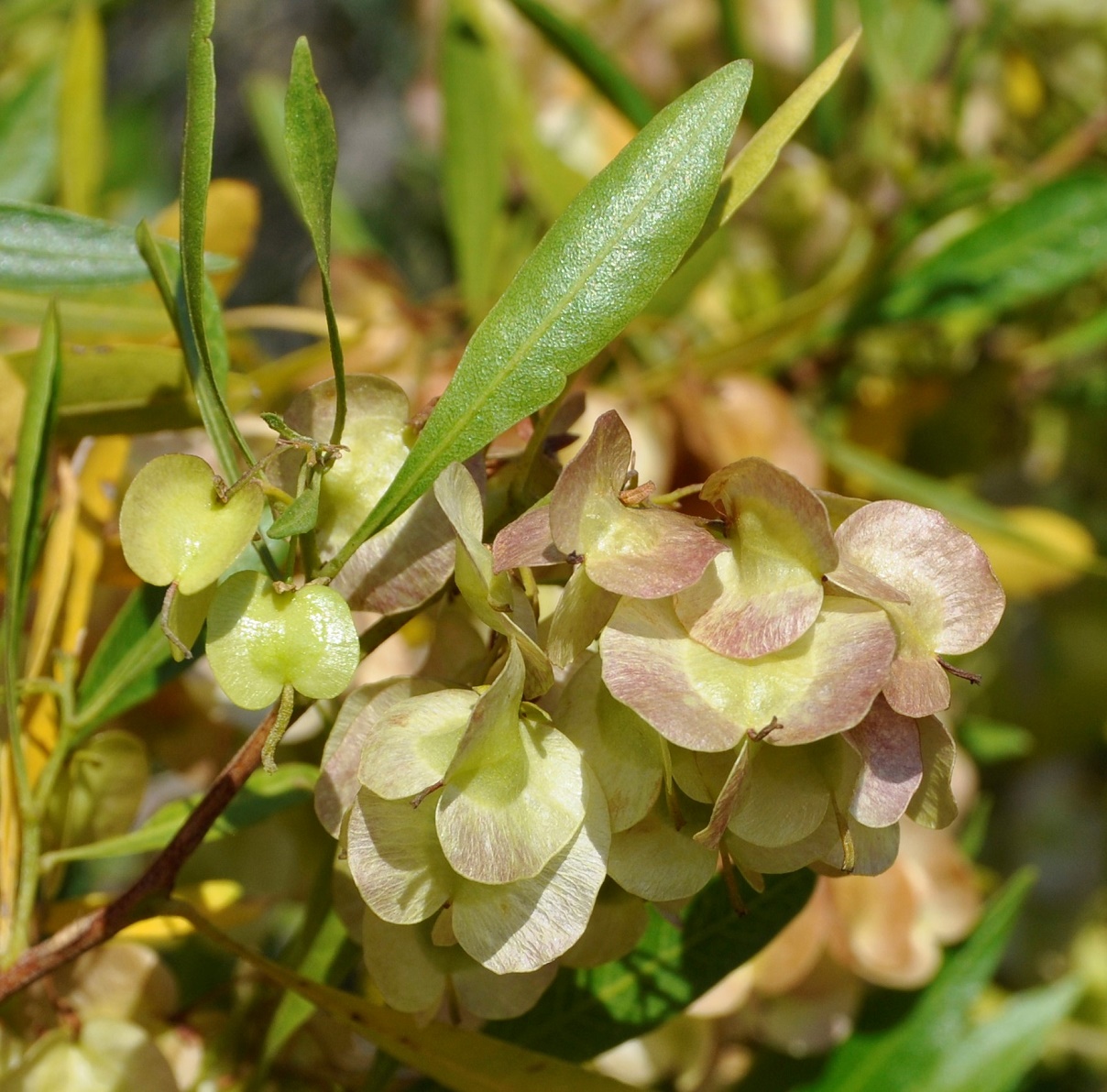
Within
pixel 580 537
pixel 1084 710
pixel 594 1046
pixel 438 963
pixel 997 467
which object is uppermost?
pixel 580 537

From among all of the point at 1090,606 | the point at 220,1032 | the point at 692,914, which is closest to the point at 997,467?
the point at 1090,606

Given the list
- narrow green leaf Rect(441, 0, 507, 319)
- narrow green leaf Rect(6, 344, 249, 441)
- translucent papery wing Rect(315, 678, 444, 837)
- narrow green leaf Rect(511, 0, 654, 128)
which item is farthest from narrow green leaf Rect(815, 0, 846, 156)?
translucent papery wing Rect(315, 678, 444, 837)

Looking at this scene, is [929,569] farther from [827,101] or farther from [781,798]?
[827,101]

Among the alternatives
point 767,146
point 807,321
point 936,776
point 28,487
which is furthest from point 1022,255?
point 28,487

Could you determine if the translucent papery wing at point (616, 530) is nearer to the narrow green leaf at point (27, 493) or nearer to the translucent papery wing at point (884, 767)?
the translucent papery wing at point (884, 767)

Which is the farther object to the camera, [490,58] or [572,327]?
[490,58]

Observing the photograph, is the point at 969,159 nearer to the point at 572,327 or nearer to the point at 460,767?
the point at 572,327

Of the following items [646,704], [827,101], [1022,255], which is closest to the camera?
[646,704]
